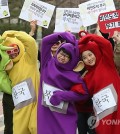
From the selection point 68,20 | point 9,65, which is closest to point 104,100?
point 9,65

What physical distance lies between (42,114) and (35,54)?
2.52ft

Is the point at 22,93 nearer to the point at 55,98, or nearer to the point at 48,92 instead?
the point at 48,92

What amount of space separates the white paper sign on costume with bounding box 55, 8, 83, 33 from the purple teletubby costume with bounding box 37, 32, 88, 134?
1430mm

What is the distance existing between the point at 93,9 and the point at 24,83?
155 centimetres

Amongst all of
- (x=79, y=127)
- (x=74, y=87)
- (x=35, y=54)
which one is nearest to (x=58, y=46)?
(x=35, y=54)

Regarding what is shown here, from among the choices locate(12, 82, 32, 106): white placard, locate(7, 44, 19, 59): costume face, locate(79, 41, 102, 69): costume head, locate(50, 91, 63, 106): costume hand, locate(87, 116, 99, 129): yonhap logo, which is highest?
locate(79, 41, 102, 69): costume head

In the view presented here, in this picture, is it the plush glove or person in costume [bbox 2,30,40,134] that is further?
person in costume [bbox 2,30,40,134]

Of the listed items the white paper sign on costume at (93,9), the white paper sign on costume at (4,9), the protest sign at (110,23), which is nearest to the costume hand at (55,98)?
the protest sign at (110,23)

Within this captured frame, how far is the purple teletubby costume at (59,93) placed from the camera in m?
3.93

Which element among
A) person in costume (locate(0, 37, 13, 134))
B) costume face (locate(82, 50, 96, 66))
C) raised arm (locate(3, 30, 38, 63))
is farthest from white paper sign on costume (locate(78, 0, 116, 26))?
costume face (locate(82, 50, 96, 66))

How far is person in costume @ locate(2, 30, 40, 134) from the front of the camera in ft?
14.8

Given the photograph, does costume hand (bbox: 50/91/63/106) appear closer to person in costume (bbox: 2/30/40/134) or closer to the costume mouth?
person in costume (bbox: 2/30/40/134)

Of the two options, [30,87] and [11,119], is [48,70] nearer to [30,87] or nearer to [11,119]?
[30,87]

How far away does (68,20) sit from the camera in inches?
220
